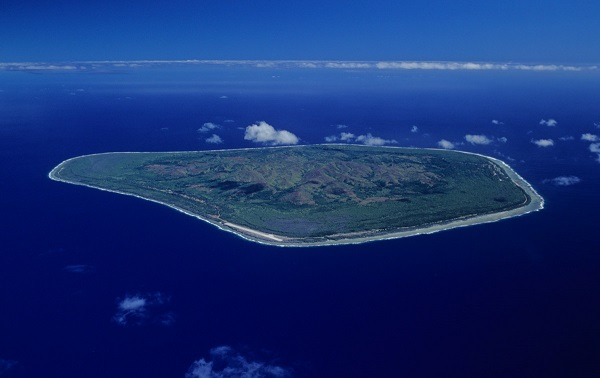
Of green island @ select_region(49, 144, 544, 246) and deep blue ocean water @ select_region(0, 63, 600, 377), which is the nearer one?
deep blue ocean water @ select_region(0, 63, 600, 377)

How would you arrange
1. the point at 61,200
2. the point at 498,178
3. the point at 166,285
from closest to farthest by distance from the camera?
the point at 166,285 → the point at 61,200 → the point at 498,178

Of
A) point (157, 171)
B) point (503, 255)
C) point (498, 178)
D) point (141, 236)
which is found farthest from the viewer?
point (157, 171)

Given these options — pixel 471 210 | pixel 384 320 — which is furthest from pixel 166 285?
pixel 471 210

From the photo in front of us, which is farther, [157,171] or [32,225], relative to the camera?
[157,171]

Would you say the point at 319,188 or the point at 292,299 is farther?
the point at 319,188

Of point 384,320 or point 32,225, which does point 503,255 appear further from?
point 32,225

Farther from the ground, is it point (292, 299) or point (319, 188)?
point (319, 188)

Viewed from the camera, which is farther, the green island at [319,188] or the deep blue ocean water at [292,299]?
the green island at [319,188]
